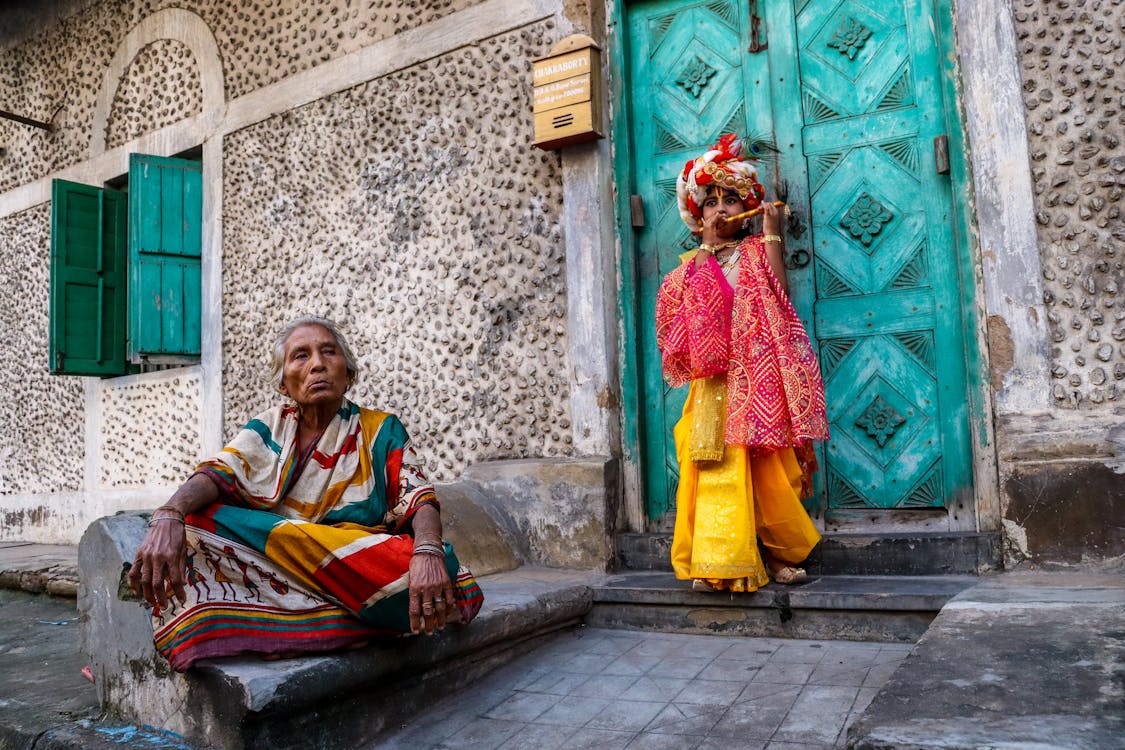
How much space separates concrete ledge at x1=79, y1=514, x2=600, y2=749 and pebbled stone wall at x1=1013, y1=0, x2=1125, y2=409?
7.77ft

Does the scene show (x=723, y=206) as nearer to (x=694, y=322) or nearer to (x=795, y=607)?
(x=694, y=322)

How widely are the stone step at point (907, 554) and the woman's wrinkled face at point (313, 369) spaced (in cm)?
214

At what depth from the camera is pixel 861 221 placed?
12.6ft

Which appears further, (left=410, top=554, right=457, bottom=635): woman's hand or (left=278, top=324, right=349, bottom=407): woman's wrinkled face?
(left=278, top=324, right=349, bottom=407): woman's wrinkled face

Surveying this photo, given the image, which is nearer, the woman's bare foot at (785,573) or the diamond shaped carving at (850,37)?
the woman's bare foot at (785,573)

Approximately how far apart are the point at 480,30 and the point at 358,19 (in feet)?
3.38

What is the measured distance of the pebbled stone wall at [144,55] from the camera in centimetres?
541

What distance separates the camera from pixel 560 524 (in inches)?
163

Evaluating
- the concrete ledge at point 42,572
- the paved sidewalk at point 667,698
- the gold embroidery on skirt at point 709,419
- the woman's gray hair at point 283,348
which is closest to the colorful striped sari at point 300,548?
the woman's gray hair at point 283,348

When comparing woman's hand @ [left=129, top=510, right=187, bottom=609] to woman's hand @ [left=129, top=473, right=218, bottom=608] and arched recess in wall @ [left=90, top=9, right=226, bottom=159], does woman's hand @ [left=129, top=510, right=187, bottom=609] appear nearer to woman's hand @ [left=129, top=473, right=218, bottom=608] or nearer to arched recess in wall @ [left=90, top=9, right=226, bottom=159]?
woman's hand @ [left=129, top=473, right=218, bottom=608]

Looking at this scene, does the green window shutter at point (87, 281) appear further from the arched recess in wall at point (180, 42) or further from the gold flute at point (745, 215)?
the gold flute at point (745, 215)

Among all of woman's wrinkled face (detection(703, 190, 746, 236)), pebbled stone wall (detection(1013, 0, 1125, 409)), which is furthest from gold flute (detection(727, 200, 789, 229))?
pebbled stone wall (detection(1013, 0, 1125, 409))

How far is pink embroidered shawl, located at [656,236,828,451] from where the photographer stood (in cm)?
325

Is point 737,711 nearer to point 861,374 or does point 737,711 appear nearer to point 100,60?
point 861,374
